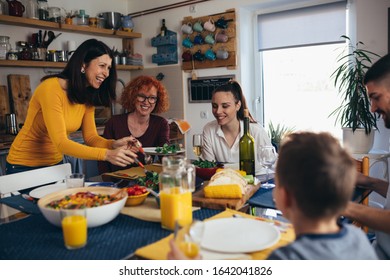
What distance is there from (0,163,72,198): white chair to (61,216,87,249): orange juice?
33.4 inches

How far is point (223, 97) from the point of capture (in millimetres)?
2275

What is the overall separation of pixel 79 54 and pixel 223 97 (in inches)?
33.9

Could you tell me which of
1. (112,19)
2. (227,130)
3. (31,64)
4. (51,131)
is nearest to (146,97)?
(227,130)

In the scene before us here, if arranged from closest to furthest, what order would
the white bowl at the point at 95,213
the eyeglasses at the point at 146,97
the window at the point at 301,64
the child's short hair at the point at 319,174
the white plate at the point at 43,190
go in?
1. the child's short hair at the point at 319,174
2. the white bowl at the point at 95,213
3. the white plate at the point at 43,190
4. the eyeglasses at the point at 146,97
5. the window at the point at 301,64

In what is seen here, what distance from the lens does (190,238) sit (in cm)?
85

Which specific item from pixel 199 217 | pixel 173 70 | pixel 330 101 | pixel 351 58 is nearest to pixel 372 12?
pixel 351 58

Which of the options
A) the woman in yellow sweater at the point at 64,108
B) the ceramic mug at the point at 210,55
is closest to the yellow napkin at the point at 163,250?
the woman in yellow sweater at the point at 64,108

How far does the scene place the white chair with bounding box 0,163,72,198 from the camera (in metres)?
1.70

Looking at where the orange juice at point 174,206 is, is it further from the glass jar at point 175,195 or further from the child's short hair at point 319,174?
the child's short hair at point 319,174

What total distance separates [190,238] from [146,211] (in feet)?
1.49

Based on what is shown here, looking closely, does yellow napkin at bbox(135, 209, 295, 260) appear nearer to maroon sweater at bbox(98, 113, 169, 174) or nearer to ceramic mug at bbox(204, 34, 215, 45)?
maroon sweater at bbox(98, 113, 169, 174)

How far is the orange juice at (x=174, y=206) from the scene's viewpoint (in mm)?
1096

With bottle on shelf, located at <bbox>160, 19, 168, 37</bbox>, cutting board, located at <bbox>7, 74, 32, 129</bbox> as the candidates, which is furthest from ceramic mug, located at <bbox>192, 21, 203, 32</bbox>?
cutting board, located at <bbox>7, 74, 32, 129</bbox>

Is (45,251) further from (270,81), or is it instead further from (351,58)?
(270,81)
